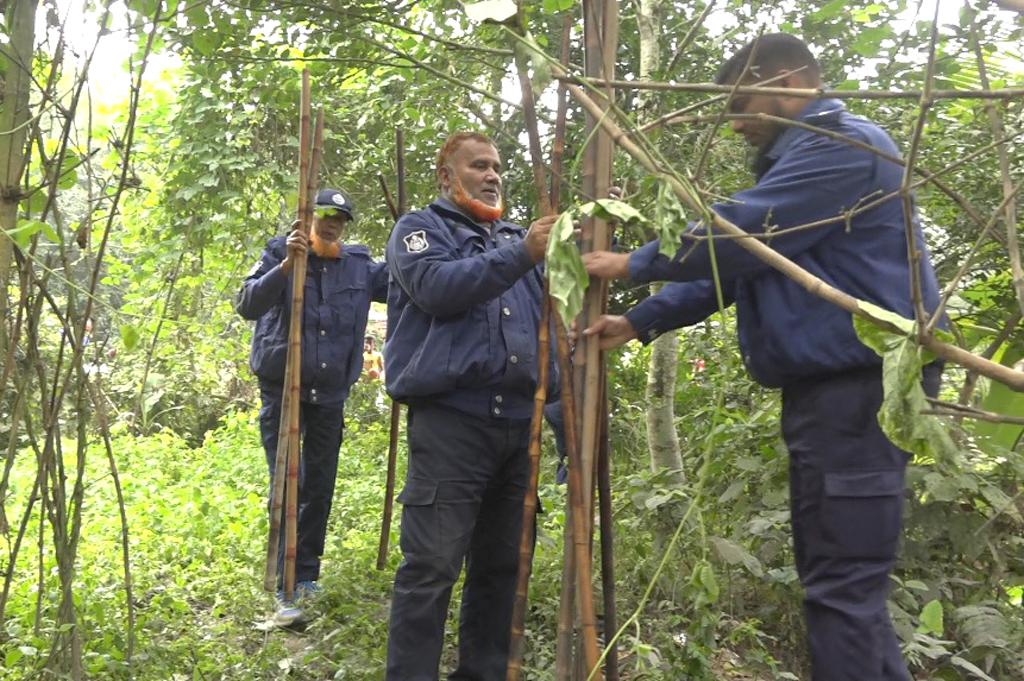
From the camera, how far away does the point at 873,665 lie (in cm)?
246

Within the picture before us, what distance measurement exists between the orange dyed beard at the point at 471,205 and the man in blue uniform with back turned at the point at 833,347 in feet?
3.41

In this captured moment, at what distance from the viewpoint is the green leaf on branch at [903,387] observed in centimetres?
170

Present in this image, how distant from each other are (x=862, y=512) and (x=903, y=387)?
854 millimetres

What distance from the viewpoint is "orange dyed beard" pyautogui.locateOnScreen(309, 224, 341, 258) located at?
4793 millimetres

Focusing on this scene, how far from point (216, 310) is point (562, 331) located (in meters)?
8.76

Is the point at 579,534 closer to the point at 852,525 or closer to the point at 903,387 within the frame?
the point at 852,525

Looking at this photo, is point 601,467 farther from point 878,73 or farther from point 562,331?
point 878,73

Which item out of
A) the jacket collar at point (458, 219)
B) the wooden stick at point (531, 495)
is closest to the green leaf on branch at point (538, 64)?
the wooden stick at point (531, 495)

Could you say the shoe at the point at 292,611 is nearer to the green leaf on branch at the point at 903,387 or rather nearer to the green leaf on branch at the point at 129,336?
the green leaf on branch at the point at 129,336

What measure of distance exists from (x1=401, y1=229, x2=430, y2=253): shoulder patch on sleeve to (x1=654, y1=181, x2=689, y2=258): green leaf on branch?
4.72ft

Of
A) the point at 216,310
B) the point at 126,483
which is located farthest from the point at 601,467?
the point at 216,310

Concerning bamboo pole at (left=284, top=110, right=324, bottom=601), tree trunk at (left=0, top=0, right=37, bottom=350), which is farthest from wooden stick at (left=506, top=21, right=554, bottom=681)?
tree trunk at (left=0, top=0, right=37, bottom=350)

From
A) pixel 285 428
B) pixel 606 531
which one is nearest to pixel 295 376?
pixel 285 428

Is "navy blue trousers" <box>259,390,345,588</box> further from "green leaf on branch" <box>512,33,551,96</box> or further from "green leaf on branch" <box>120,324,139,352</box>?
"green leaf on branch" <box>512,33,551,96</box>
